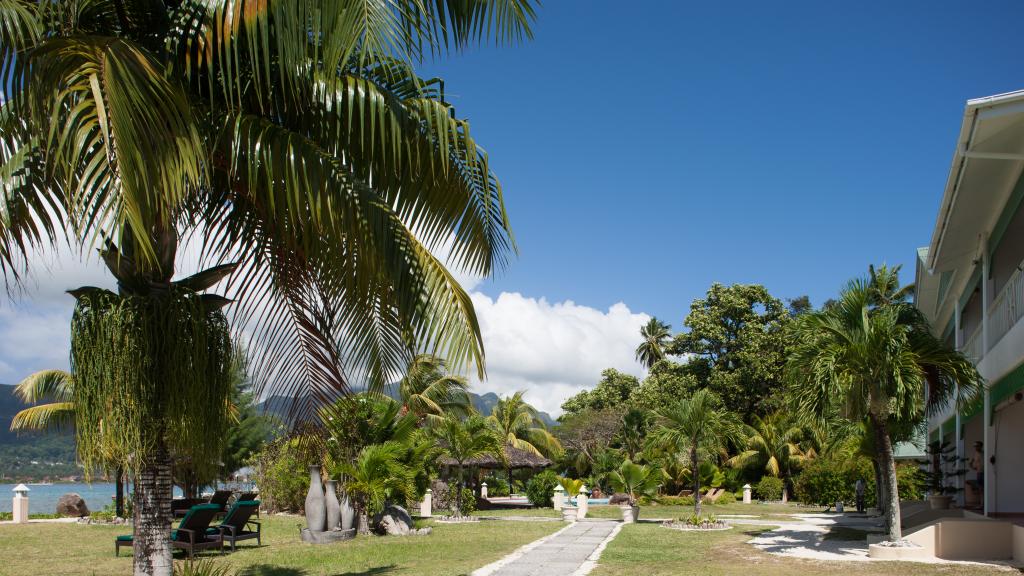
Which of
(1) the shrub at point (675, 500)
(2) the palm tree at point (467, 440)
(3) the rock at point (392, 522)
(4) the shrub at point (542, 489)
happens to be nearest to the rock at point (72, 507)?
(2) the palm tree at point (467, 440)

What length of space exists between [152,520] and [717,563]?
30.6 feet

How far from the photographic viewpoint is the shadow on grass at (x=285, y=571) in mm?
11145

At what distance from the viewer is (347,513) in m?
16.5

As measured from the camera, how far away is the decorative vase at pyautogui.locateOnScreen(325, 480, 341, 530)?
16.1m

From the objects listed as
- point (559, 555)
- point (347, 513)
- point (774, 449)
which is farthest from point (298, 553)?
point (774, 449)

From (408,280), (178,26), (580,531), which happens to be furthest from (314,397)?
(580,531)

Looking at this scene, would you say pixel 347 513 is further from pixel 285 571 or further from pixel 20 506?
pixel 20 506

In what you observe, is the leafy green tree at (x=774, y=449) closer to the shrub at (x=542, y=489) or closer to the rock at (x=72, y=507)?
the shrub at (x=542, y=489)

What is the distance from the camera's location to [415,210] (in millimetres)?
6383

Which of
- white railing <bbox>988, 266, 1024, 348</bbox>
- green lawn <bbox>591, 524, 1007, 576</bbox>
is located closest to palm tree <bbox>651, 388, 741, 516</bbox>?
green lawn <bbox>591, 524, 1007, 576</bbox>

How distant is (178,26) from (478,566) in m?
9.00

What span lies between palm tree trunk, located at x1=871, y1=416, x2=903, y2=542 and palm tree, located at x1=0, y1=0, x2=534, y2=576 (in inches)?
394

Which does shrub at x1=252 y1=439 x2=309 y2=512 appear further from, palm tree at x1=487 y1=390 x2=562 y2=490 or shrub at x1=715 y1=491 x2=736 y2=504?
shrub at x1=715 y1=491 x2=736 y2=504

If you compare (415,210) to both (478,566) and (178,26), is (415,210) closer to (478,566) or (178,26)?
(178,26)
